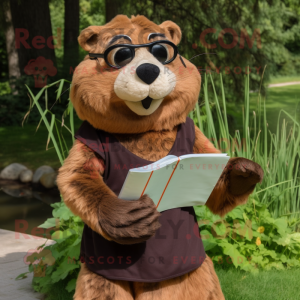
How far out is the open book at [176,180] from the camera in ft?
4.60

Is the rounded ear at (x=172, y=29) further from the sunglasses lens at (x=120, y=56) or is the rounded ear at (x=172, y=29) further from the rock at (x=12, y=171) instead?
the rock at (x=12, y=171)

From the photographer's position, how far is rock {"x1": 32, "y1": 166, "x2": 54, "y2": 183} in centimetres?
715

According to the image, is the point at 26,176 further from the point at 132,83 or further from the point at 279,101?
the point at 279,101

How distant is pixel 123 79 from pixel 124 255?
0.72m

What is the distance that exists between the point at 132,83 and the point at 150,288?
0.85 metres

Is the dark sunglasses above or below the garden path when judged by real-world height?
above

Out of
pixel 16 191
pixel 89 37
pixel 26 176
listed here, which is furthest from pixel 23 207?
pixel 89 37

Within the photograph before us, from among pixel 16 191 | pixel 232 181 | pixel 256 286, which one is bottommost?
pixel 16 191

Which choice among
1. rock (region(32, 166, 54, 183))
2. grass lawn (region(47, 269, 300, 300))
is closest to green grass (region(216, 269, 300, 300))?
grass lawn (region(47, 269, 300, 300))

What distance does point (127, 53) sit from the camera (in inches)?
64.3

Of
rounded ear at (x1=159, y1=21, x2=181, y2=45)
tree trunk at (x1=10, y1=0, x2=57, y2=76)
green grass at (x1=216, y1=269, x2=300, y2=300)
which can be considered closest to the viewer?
rounded ear at (x1=159, y1=21, x2=181, y2=45)

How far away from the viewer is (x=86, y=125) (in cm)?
176

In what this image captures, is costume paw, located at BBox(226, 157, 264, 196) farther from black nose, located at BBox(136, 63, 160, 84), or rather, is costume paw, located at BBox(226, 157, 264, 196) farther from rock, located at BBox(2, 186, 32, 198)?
rock, located at BBox(2, 186, 32, 198)

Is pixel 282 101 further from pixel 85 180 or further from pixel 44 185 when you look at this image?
pixel 85 180
